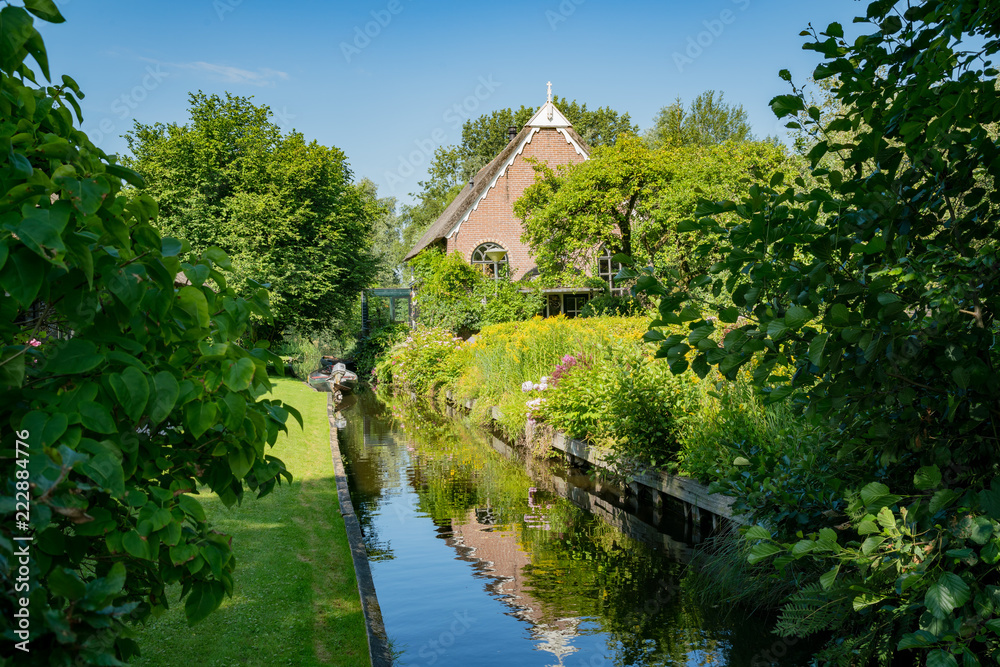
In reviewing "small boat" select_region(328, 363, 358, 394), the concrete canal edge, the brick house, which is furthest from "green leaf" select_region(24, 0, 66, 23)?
the brick house

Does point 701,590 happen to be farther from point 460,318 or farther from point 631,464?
point 460,318

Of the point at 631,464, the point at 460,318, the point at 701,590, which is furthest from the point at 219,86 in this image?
the point at 701,590

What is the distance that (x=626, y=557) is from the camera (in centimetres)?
760

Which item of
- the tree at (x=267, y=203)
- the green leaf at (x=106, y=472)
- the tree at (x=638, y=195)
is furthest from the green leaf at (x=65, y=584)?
the tree at (x=267, y=203)

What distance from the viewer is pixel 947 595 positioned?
1985 mm

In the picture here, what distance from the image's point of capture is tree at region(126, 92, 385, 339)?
30.4 metres

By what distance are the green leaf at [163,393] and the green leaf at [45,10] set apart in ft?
3.25

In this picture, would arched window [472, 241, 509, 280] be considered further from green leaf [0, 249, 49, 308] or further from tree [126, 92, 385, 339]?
green leaf [0, 249, 49, 308]

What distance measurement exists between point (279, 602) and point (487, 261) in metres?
26.5

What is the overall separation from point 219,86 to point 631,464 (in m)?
30.6

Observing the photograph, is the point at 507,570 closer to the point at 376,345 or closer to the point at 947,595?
the point at 947,595

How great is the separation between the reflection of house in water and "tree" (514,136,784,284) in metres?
15.2

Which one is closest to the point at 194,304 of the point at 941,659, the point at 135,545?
the point at 135,545

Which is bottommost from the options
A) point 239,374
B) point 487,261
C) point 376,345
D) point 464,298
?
point 239,374
